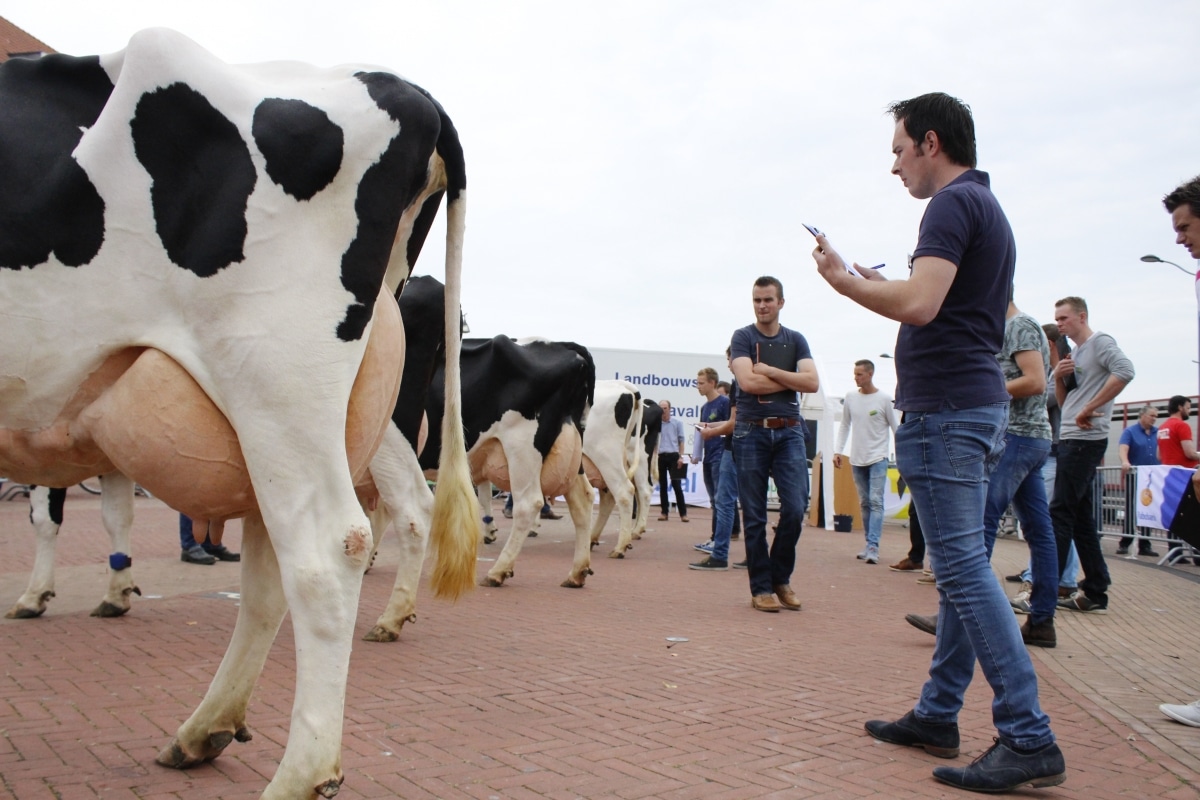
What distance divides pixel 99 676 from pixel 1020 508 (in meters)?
5.20

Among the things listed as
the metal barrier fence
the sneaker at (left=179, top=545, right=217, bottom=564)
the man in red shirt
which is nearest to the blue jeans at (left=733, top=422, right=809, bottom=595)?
the sneaker at (left=179, top=545, right=217, bottom=564)

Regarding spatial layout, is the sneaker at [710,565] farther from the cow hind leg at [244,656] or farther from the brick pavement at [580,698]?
the cow hind leg at [244,656]

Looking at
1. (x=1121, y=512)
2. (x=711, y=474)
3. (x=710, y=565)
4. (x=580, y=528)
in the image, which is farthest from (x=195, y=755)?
(x=1121, y=512)

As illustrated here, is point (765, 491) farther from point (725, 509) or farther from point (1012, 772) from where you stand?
point (1012, 772)

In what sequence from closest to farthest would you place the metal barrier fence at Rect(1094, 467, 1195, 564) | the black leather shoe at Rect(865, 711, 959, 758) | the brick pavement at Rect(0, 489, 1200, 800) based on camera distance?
the brick pavement at Rect(0, 489, 1200, 800) → the black leather shoe at Rect(865, 711, 959, 758) → the metal barrier fence at Rect(1094, 467, 1195, 564)

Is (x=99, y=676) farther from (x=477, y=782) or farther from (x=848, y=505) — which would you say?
(x=848, y=505)

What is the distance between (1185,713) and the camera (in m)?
4.13

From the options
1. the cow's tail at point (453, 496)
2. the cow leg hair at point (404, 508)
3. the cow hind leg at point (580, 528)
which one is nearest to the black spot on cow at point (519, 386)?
the cow hind leg at point (580, 528)

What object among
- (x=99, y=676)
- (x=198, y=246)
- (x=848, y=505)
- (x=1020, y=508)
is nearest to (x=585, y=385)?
(x=1020, y=508)

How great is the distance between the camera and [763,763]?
3379mm

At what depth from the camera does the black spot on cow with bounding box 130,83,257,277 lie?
243 cm

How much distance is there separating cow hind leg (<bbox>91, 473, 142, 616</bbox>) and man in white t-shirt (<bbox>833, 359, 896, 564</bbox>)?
8.13 meters

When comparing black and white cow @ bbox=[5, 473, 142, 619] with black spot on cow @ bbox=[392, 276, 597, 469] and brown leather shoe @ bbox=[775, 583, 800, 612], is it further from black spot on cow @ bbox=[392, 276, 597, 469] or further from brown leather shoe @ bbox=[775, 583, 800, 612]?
brown leather shoe @ bbox=[775, 583, 800, 612]

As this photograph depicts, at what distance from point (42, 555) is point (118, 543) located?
45 cm
